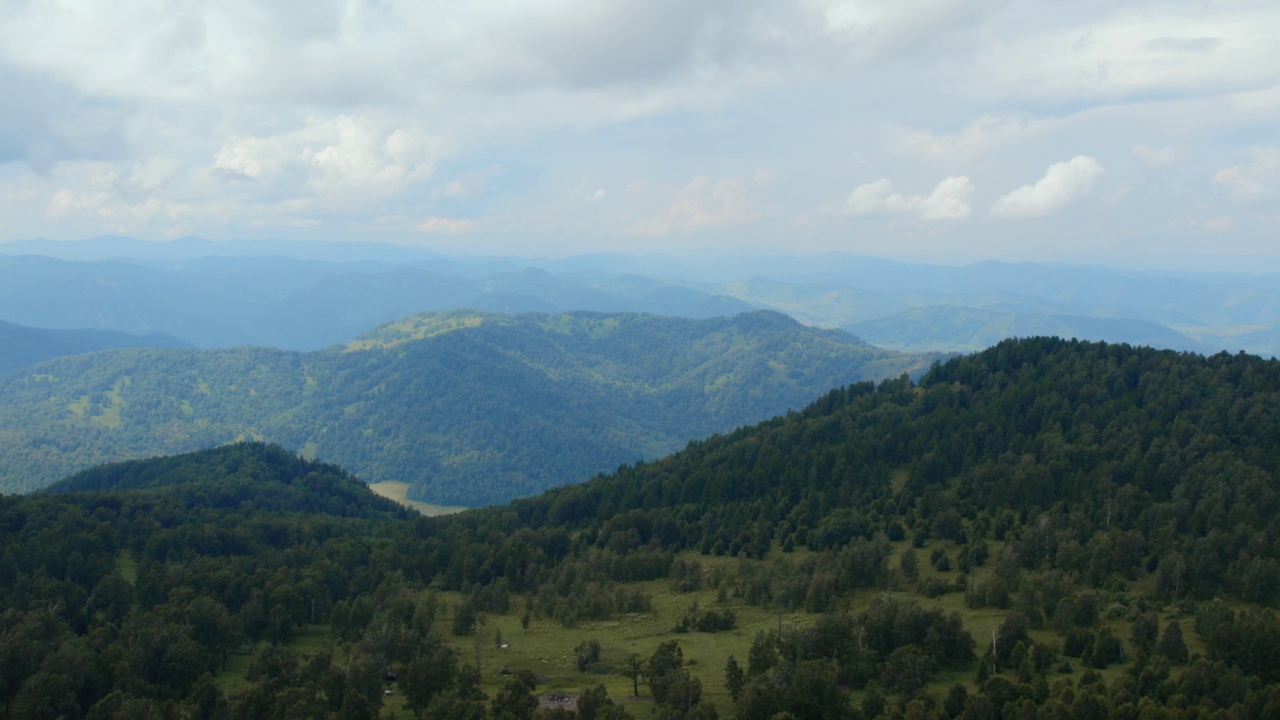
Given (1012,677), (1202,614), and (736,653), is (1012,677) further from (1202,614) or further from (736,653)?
(736,653)

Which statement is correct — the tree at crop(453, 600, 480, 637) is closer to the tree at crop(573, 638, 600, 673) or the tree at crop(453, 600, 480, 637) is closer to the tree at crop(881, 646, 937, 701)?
the tree at crop(573, 638, 600, 673)

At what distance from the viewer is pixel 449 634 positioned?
9719cm

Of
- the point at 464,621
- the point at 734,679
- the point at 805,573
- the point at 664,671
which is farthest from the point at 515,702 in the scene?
the point at 805,573

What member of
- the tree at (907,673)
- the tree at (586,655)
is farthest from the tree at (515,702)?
the tree at (907,673)

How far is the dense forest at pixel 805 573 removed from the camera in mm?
67188

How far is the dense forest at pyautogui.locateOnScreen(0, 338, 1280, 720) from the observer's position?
6719 centimetres

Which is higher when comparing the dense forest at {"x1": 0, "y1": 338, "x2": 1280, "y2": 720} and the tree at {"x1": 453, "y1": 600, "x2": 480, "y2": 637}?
the dense forest at {"x1": 0, "y1": 338, "x2": 1280, "y2": 720}

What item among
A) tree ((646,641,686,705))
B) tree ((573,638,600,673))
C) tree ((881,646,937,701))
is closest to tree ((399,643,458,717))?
tree ((573,638,600,673))

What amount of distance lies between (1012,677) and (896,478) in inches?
2580

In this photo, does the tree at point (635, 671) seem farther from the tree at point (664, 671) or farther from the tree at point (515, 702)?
the tree at point (515, 702)

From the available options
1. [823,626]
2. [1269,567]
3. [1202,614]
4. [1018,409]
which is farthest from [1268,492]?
[823,626]

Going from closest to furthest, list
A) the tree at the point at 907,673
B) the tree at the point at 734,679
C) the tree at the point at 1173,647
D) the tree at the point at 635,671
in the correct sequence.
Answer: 1. the tree at the point at 907,673
2. the tree at the point at 1173,647
3. the tree at the point at 734,679
4. the tree at the point at 635,671

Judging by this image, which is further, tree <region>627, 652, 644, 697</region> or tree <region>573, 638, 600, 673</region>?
tree <region>573, 638, 600, 673</region>

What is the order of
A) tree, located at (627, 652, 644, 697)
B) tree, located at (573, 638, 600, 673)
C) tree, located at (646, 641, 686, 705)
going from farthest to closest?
1. tree, located at (573, 638, 600, 673)
2. tree, located at (627, 652, 644, 697)
3. tree, located at (646, 641, 686, 705)
